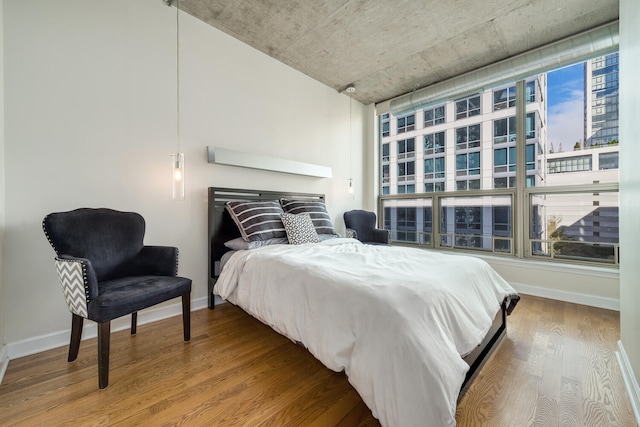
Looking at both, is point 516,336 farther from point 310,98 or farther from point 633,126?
point 310,98

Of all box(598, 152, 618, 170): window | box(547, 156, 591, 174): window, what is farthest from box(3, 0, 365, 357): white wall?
box(598, 152, 618, 170): window

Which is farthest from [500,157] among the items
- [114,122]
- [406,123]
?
[114,122]

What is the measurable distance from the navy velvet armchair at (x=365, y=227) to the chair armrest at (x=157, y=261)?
243 cm

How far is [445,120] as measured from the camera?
4000 millimetres

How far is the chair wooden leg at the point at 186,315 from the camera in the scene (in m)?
1.91

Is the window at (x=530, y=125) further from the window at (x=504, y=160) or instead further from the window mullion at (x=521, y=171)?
the window at (x=504, y=160)

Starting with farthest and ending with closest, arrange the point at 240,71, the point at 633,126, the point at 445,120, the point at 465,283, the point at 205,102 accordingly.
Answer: the point at 445,120
the point at 240,71
the point at 205,102
the point at 465,283
the point at 633,126

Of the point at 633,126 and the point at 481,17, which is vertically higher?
the point at 481,17

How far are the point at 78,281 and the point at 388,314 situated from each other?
1748mm

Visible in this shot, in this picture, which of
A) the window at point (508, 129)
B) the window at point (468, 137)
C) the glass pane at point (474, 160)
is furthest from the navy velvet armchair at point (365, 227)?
the window at point (508, 129)

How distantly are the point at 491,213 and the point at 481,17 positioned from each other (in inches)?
92.7

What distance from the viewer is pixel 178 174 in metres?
2.32

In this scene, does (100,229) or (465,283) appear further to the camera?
(100,229)

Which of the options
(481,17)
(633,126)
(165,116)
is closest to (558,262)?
(633,126)
